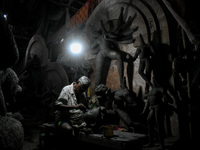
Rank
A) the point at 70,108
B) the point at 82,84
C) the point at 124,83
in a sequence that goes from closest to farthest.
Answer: the point at 70,108
the point at 82,84
the point at 124,83

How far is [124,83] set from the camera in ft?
16.4

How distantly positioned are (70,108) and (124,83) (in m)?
1.95

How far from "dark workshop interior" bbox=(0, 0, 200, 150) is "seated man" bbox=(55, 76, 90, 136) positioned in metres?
0.03

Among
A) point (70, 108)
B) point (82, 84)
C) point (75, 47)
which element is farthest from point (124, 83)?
point (75, 47)

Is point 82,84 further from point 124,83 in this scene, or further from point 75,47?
point 75,47

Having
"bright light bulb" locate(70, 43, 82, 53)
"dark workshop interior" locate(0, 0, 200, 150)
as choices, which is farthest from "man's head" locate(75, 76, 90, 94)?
"bright light bulb" locate(70, 43, 82, 53)

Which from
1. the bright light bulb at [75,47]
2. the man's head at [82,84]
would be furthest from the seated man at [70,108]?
the bright light bulb at [75,47]

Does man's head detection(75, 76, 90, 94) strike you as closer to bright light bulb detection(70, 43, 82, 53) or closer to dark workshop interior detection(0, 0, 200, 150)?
dark workshop interior detection(0, 0, 200, 150)

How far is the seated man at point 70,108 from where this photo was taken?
4164mm

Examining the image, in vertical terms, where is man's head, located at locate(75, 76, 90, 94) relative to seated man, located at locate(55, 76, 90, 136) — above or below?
above

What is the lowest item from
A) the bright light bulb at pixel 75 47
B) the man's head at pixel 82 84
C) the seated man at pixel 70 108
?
the seated man at pixel 70 108

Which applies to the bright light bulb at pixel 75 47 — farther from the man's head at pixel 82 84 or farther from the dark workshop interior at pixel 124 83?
the man's head at pixel 82 84

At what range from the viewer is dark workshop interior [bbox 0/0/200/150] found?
120 inches

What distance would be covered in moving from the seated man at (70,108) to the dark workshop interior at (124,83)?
27mm
